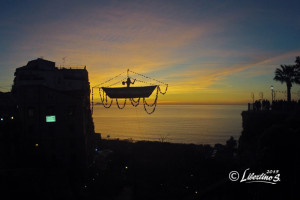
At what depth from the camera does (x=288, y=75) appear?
4238 centimetres

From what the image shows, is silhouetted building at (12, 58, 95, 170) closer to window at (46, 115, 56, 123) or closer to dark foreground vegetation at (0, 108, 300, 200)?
window at (46, 115, 56, 123)

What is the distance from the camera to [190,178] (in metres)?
37.5

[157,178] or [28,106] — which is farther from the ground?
[28,106]

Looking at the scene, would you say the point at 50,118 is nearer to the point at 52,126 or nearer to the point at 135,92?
the point at 52,126

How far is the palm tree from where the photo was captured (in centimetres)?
4082

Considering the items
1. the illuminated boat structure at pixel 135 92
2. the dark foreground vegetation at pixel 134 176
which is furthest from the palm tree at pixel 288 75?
the illuminated boat structure at pixel 135 92

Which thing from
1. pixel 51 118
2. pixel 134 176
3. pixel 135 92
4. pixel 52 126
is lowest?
pixel 134 176

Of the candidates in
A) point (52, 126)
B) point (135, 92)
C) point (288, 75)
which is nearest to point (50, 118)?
point (52, 126)

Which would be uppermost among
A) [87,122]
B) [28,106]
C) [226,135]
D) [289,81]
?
[289,81]

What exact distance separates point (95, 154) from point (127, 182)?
12110 mm

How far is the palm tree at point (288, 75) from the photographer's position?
1607 inches

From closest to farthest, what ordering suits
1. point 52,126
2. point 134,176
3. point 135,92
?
point 135,92, point 52,126, point 134,176

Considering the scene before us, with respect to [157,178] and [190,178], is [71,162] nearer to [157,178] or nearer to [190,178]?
[157,178]

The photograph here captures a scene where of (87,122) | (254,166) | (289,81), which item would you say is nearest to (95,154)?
(87,122)
